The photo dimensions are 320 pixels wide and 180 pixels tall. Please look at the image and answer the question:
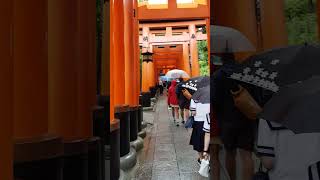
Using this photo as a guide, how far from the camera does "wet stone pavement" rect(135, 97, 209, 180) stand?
7.90 metres

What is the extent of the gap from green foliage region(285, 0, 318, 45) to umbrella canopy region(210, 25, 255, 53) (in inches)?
17.6

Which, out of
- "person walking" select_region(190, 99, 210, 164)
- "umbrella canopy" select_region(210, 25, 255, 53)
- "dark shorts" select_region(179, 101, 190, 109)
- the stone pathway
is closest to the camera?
"umbrella canopy" select_region(210, 25, 255, 53)

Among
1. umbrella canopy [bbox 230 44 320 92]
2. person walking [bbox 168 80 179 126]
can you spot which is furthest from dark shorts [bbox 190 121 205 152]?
person walking [bbox 168 80 179 126]

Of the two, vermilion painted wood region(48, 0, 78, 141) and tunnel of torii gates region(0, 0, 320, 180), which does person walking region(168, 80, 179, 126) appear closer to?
tunnel of torii gates region(0, 0, 320, 180)

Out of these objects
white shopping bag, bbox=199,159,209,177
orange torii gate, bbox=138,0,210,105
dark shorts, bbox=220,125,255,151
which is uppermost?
orange torii gate, bbox=138,0,210,105

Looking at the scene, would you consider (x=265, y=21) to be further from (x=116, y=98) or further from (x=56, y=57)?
(x=116, y=98)

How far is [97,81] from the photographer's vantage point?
5262mm

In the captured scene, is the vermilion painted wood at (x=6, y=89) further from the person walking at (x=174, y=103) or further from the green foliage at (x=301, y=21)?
the person walking at (x=174, y=103)

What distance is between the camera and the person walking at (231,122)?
4414mm

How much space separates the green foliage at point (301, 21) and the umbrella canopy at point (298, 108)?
1.49m

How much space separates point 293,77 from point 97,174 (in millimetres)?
2709

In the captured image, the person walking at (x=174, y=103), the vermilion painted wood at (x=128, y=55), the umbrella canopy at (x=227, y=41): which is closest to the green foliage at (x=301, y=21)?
the umbrella canopy at (x=227, y=41)

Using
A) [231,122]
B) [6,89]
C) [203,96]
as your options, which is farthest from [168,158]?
[6,89]

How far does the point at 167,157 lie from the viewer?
9.62m
